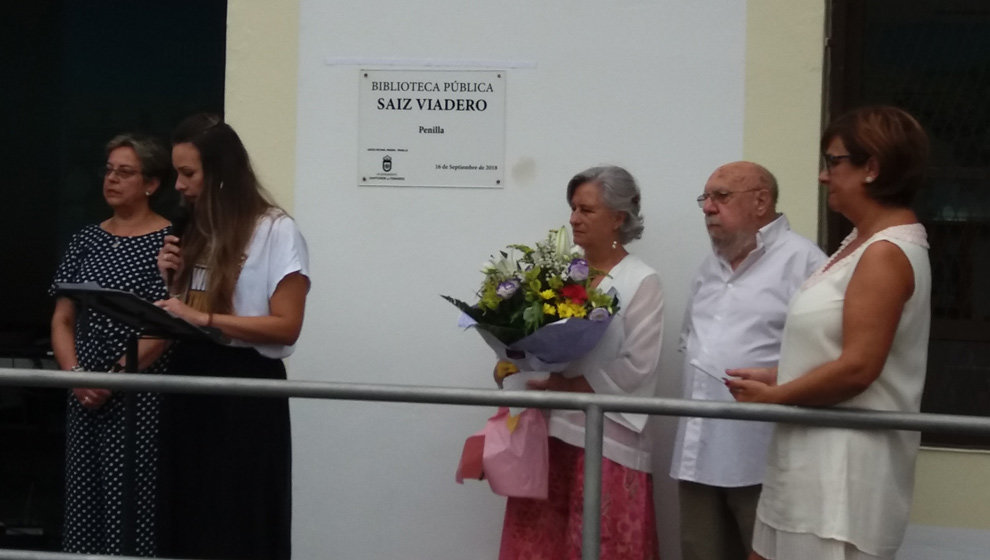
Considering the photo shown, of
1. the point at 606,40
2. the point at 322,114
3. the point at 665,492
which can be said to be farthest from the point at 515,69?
the point at 665,492

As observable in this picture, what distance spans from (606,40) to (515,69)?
1.16ft

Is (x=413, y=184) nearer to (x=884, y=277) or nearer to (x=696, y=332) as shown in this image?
(x=696, y=332)

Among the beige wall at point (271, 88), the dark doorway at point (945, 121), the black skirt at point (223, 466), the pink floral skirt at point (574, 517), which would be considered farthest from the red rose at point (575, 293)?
the beige wall at point (271, 88)

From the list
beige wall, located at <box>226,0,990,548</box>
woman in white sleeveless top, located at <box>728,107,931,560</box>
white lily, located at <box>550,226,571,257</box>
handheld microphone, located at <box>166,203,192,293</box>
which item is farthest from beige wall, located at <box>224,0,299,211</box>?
woman in white sleeveless top, located at <box>728,107,931,560</box>

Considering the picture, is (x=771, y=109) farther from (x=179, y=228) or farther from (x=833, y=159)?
(x=179, y=228)

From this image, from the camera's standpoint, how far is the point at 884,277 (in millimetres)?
3229

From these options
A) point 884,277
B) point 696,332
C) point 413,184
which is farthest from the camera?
point 413,184

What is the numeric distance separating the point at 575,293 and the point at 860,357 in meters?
1.11

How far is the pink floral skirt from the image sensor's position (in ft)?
14.4

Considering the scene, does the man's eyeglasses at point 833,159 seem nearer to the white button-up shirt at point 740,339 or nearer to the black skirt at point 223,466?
the white button-up shirt at point 740,339

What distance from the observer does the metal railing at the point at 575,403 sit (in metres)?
3.12

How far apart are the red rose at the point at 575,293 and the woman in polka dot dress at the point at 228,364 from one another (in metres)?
0.79

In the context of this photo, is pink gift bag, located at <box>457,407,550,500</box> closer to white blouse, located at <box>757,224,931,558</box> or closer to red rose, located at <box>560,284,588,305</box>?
red rose, located at <box>560,284,588,305</box>

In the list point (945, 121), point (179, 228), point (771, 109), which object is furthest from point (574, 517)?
point (945, 121)
